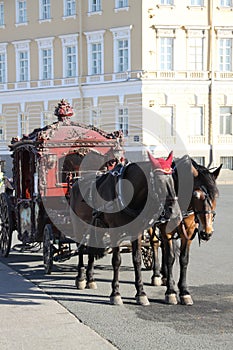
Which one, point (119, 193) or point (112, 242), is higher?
point (119, 193)

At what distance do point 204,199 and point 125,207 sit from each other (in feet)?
Result: 3.34

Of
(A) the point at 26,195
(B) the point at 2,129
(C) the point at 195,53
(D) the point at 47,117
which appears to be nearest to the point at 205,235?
(A) the point at 26,195

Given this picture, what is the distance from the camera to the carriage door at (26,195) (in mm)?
10492

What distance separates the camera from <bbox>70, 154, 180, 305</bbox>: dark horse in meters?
7.24

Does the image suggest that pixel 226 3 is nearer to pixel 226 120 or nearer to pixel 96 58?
pixel 226 120

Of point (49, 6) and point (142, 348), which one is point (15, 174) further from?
point (49, 6)

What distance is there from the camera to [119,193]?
25.4 ft

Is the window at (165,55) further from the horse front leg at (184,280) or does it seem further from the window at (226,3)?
the horse front leg at (184,280)

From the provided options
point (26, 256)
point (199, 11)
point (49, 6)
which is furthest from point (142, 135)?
point (26, 256)

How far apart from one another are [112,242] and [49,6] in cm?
3326

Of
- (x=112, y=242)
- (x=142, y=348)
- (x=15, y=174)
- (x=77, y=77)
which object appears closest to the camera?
(x=142, y=348)

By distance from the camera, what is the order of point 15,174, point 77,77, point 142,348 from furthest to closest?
point 77,77 → point 15,174 → point 142,348

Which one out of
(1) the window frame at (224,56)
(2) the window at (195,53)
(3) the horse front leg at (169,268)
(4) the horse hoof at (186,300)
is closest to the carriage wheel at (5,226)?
(3) the horse front leg at (169,268)

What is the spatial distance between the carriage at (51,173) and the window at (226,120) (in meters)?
25.4
